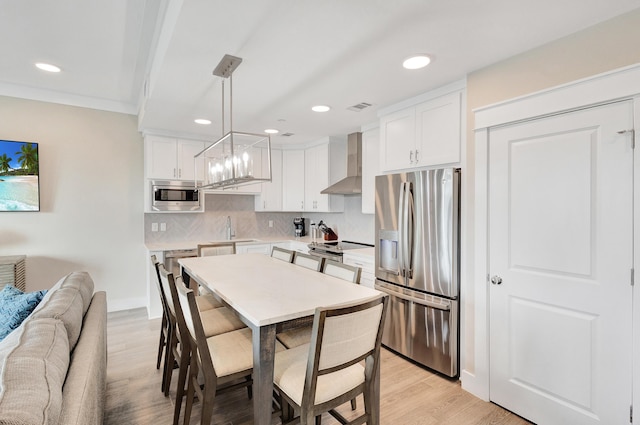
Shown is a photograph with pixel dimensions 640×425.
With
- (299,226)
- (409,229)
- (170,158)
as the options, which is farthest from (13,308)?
(299,226)

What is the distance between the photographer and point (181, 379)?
75.6 inches

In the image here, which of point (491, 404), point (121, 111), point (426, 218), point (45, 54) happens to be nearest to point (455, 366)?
point (491, 404)

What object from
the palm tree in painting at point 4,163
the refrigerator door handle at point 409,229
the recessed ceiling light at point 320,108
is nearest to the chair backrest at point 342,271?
the refrigerator door handle at point 409,229

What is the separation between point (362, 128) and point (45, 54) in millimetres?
Answer: 3190

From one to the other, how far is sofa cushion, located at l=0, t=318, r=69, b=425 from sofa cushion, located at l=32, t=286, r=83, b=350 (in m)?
0.16

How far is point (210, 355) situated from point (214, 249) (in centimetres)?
206

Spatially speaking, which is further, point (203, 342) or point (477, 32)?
point (477, 32)

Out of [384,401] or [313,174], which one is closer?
[384,401]

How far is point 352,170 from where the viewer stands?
14.0 ft

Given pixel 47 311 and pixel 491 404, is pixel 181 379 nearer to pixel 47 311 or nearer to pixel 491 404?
pixel 47 311

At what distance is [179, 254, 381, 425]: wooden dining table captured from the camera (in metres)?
1.47

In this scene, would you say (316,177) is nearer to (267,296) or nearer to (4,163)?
(267,296)

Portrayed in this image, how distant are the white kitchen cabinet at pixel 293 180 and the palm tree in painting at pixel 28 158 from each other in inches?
122

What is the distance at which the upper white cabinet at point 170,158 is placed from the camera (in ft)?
13.4
